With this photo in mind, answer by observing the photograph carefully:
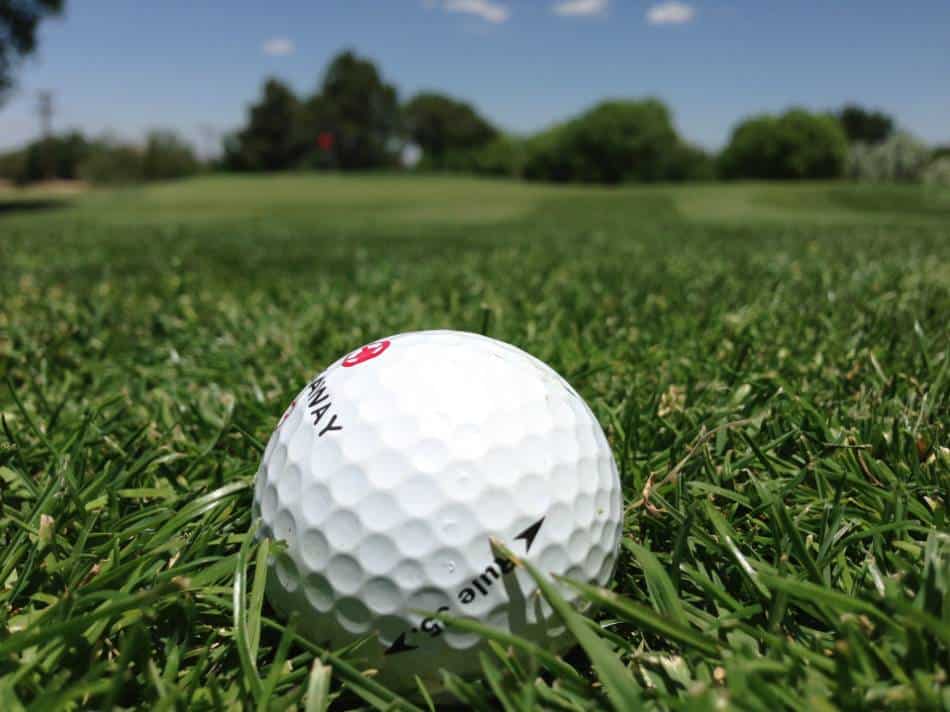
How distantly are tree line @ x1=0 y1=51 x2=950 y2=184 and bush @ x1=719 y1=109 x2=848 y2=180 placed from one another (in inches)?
3.8

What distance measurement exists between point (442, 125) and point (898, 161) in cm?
6047

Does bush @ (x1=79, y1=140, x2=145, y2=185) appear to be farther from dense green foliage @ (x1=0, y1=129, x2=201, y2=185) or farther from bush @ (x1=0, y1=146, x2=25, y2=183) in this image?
bush @ (x1=0, y1=146, x2=25, y2=183)

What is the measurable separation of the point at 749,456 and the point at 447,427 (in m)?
0.86

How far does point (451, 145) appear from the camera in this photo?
298ft

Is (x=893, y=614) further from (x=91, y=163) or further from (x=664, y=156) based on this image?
(x=91, y=163)

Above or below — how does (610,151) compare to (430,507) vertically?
above

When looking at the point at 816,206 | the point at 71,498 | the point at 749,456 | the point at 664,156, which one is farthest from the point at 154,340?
the point at 664,156

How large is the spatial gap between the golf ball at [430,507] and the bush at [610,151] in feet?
231

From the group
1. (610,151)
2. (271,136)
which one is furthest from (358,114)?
(610,151)

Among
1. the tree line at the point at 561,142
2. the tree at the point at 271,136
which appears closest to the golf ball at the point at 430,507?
the tree line at the point at 561,142

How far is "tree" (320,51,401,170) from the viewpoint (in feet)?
274

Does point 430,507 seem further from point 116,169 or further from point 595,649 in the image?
point 116,169

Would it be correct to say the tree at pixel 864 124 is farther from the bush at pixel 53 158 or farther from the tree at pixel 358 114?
the bush at pixel 53 158

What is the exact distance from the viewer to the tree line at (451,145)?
227 feet
